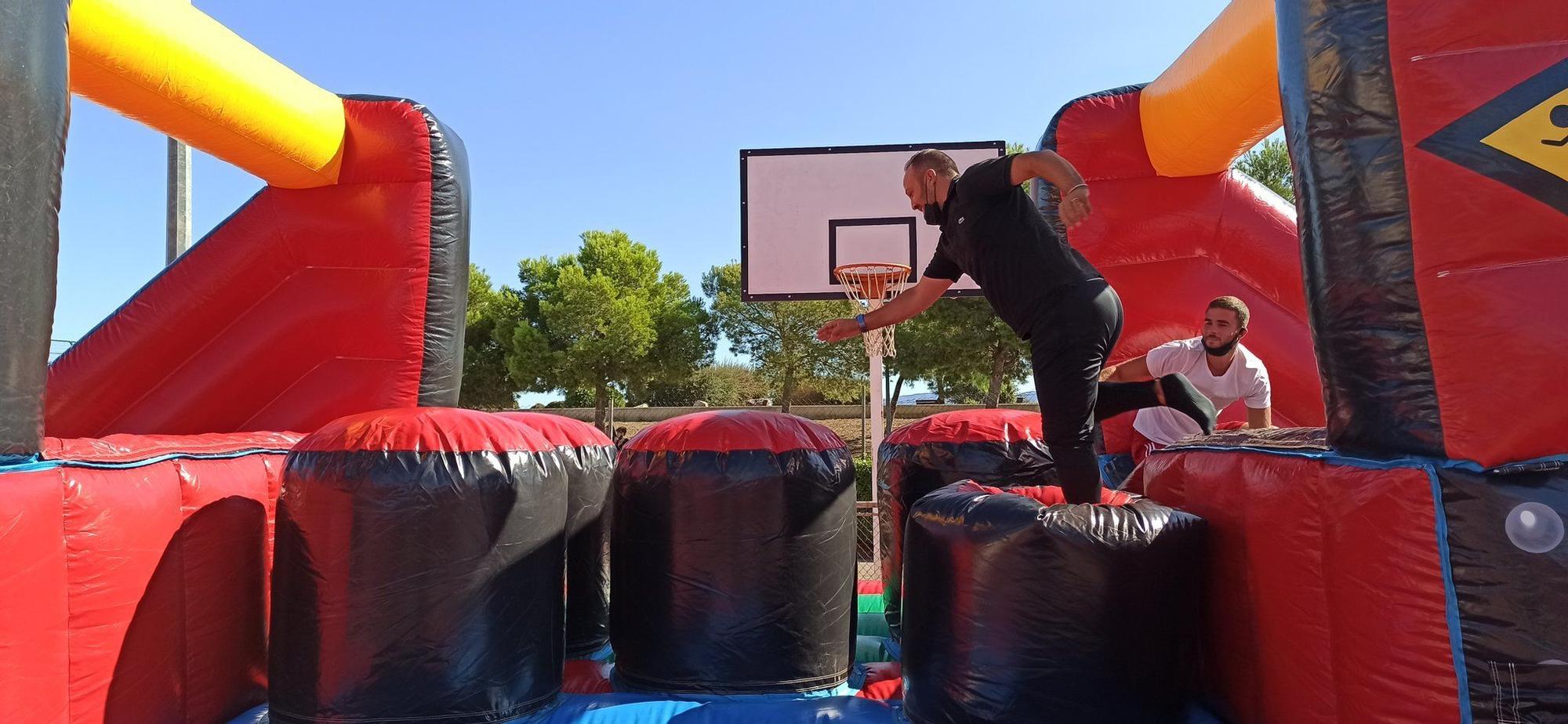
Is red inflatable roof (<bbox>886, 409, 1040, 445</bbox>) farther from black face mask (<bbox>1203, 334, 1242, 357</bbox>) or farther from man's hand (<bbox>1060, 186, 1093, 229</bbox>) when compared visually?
man's hand (<bbox>1060, 186, 1093, 229</bbox>)

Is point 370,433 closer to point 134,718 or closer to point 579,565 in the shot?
point 134,718

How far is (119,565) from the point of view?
92.6 inches

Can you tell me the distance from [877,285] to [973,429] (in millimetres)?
3484

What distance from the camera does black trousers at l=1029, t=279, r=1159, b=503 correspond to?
2555 millimetres

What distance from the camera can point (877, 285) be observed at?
689 cm

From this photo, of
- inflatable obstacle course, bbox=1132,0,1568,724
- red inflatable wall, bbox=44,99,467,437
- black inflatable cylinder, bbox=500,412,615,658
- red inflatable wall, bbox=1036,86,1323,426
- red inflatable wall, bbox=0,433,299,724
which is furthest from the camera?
red inflatable wall, bbox=1036,86,1323,426

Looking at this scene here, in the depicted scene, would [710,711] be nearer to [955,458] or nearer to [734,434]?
[734,434]

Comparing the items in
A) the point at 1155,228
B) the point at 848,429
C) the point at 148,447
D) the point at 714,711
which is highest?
the point at 1155,228

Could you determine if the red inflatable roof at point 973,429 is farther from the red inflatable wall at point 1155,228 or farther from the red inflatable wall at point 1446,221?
the red inflatable wall at point 1446,221

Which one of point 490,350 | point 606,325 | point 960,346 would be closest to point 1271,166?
point 960,346

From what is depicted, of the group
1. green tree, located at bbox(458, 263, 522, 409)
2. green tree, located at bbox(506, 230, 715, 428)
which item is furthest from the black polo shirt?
green tree, located at bbox(458, 263, 522, 409)

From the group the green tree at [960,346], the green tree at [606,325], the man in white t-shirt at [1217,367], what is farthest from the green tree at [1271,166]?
the man in white t-shirt at [1217,367]

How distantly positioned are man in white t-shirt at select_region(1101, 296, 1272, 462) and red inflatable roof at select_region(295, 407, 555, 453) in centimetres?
217

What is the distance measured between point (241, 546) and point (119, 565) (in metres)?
0.57
